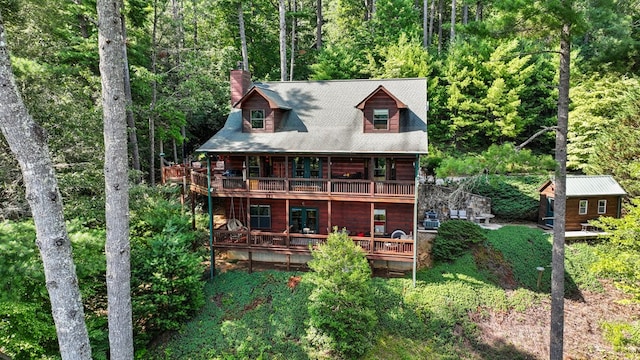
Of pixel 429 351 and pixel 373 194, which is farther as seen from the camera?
pixel 373 194

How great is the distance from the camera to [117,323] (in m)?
7.35

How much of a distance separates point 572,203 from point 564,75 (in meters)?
13.0

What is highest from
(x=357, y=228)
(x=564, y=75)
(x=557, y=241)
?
(x=564, y=75)

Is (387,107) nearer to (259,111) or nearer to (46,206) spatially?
(259,111)

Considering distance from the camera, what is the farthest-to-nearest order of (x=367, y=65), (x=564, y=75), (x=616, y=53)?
(x=367, y=65), (x=616, y=53), (x=564, y=75)

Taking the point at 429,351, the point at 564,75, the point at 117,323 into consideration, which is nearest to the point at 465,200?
the point at 429,351

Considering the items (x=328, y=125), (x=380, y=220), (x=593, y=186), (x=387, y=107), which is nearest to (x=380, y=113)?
(x=387, y=107)

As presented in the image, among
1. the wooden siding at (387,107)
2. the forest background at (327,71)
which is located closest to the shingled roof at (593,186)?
the forest background at (327,71)

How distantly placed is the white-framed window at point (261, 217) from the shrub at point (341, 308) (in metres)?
6.02

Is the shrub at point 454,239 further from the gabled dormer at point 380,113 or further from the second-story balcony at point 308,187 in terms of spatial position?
the gabled dormer at point 380,113

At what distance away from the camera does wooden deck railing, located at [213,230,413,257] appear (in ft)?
50.1

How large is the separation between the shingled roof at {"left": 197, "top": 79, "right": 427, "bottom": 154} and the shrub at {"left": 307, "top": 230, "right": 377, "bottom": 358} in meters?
4.89

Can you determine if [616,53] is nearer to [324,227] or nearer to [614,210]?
[614,210]

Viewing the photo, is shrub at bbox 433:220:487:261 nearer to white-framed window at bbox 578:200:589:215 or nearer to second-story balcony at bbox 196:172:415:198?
second-story balcony at bbox 196:172:415:198
